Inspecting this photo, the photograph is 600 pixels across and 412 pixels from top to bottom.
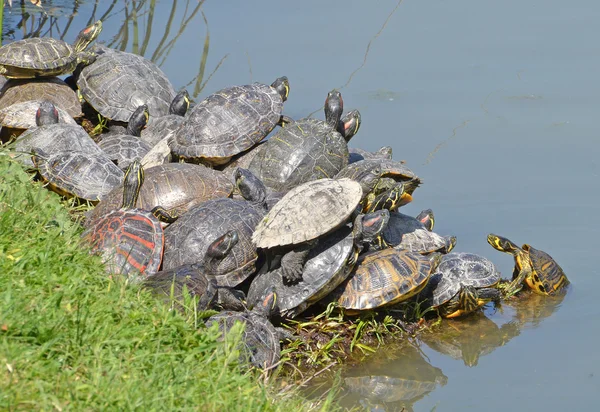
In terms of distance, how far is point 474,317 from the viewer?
663 cm

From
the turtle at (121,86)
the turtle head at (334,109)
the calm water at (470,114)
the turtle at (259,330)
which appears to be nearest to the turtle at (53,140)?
the turtle at (121,86)

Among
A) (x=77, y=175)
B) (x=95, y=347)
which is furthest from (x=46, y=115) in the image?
(x=95, y=347)

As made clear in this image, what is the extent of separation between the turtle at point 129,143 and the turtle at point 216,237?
1449mm

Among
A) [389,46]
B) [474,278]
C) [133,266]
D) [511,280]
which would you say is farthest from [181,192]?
[389,46]

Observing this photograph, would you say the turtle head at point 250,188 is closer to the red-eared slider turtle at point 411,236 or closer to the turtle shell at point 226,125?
the turtle shell at point 226,125

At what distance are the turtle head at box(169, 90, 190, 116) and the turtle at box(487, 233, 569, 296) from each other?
332cm

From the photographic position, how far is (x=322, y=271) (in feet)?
18.4

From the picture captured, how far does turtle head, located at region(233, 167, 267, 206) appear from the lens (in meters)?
6.36

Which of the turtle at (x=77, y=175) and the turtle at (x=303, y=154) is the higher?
the turtle at (x=303, y=154)

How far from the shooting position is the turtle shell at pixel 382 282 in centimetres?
573

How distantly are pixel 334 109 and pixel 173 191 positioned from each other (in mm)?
1766

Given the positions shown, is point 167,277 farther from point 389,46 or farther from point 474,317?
point 389,46

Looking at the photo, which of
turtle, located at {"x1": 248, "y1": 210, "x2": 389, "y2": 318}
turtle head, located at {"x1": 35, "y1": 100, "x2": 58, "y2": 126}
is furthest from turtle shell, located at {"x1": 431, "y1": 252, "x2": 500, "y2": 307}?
turtle head, located at {"x1": 35, "y1": 100, "x2": 58, "y2": 126}

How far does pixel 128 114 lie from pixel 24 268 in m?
4.43
